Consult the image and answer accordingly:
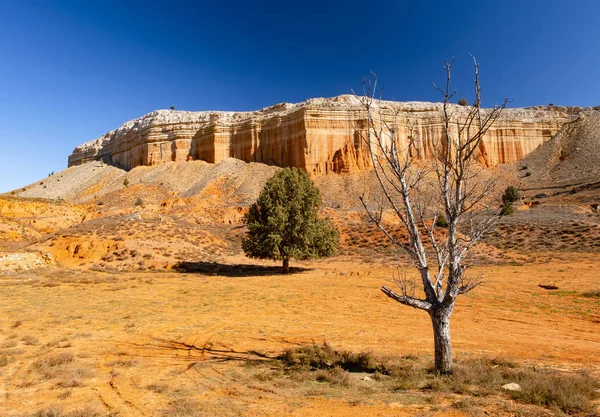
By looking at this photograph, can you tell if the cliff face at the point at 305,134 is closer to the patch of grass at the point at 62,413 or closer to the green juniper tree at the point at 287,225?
the green juniper tree at the point at 287,225

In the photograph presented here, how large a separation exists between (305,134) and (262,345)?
62485 mm

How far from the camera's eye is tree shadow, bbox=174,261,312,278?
82.4 ft

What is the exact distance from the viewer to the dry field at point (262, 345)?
18.5 ft

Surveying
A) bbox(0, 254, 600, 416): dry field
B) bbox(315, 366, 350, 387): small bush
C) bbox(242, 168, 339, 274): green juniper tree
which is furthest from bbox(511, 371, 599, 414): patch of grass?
bbox(242, 168, 339, 274): green juniper tree

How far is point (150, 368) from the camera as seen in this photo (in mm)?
7477

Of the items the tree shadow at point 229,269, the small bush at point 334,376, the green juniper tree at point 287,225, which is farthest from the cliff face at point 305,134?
the small bush at point 334,376

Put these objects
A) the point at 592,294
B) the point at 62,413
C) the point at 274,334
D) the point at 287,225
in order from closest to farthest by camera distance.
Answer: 1. the point at 62,413
2. the point at 274,334
3. the point at 592,294
4. the point at 287,225

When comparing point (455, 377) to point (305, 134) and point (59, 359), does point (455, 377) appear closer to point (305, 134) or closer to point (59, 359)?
point (59, 359)

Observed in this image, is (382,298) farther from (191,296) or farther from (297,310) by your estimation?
(191,296)

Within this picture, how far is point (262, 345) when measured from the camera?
930 centimetres

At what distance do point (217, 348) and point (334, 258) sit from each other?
960 inches

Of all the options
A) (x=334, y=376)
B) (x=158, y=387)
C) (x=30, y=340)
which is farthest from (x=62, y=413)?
(x=30, y=340)

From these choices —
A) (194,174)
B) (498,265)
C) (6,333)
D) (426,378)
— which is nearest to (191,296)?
(6,333)

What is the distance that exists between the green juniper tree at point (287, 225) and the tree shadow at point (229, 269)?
1260 millimetres
